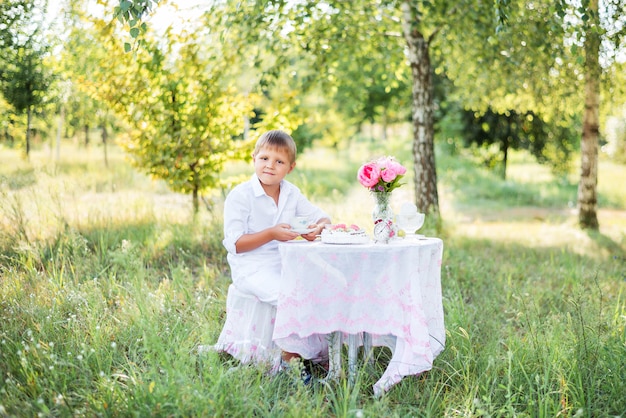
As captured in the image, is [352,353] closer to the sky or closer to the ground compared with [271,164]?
closer to the ground

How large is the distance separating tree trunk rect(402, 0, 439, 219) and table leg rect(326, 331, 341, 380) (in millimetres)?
4775

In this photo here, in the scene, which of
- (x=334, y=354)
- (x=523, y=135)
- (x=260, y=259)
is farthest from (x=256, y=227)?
(x=523, y=135)

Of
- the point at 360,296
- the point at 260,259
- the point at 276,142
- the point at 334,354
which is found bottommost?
the point at 334,354

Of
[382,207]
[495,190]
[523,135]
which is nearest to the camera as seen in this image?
[382,207]

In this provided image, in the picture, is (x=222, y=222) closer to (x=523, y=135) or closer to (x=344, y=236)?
(x=344, y=236)

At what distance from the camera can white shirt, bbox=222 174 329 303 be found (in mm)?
3852

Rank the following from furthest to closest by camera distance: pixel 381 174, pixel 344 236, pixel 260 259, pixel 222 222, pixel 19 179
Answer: pixel 222 222, pixel 19 179, pixel 260 259, pixel 381 174, pixel 344 236

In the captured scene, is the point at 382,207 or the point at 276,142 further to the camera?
the point at 276,142

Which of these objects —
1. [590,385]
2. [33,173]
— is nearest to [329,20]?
[33,173]

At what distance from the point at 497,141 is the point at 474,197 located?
3.42 m

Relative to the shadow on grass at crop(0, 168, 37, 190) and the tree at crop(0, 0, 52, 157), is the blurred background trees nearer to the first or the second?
the tree at crop(0, 0, 52, 157)

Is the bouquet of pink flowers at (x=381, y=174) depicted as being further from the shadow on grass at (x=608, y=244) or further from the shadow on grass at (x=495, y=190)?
the shadow on grass at (x=495, y=190)

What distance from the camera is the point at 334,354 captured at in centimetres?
376

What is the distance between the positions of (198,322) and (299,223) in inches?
48.4
